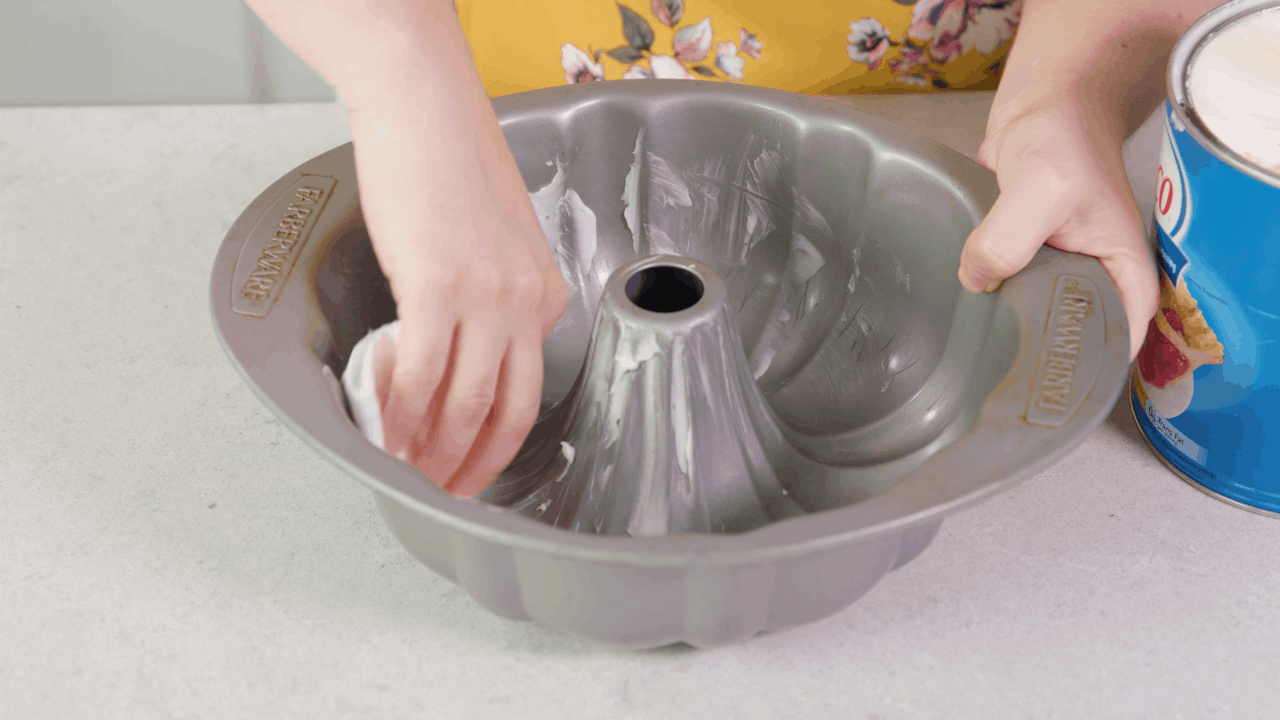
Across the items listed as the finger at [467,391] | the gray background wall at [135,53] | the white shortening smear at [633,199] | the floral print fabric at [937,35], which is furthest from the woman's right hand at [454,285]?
the gray background wall at [135,53]

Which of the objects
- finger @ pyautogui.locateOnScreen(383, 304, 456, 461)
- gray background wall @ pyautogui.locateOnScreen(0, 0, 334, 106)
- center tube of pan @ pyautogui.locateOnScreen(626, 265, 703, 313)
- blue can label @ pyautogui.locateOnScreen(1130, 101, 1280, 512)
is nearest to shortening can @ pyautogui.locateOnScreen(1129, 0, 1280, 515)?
blue can label @ pyautogui.locateOnScreen(1130, 101, 1280, 512)

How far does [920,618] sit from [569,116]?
33 centimetres

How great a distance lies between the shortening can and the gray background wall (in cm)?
79

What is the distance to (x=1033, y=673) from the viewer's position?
1.55ft

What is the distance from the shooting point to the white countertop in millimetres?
465

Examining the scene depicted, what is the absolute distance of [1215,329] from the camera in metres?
0.48

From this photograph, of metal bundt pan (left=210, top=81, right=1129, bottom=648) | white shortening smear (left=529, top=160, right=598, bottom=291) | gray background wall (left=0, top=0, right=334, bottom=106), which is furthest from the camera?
gray background wall (left=0, top=0, right=334, bottom=106)

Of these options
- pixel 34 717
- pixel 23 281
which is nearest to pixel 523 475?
pixel 34 717

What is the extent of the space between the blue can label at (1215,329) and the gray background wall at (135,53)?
790 mm

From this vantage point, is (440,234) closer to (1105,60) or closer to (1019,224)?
(1019,224)

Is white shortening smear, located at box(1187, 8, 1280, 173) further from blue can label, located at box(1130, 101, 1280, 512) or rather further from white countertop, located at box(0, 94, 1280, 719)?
white countertop, located at box(0, 94, 1280, 719)

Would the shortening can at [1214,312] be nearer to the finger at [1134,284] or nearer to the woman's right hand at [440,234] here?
the finger at [1134,284]

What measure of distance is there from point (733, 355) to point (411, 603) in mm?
195

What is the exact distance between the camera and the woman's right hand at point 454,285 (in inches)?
18.4
